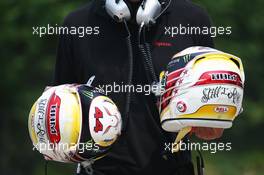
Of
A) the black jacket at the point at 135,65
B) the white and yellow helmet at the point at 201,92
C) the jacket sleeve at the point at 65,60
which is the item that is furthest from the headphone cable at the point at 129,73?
the jacket sleeve at the point at 65,60

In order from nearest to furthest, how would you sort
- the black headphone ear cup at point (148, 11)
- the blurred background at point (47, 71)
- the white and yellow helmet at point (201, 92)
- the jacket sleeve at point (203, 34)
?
the white and yellow helmet at point (201, 92) < the black headphone ear cup at point (148, 11) < the jacket sleeve at point (203, 34) < the blurred background at point (47, 71)

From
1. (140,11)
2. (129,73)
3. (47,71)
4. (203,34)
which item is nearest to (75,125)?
(129,73)

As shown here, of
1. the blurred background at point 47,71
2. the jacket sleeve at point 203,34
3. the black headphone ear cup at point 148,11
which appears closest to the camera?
the black headphone ear cup at point 148,11

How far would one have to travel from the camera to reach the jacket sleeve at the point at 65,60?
Result: 4.74m

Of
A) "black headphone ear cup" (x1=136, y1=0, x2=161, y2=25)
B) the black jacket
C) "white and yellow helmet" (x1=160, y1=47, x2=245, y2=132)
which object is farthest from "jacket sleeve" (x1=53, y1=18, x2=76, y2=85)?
"white and yellow helmet" (x1=160, y1=47, x2=245, y2=132)

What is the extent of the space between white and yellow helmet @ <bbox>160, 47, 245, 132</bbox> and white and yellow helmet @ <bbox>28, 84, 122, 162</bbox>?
283 millimetres

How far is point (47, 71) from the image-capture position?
1076 centimetres

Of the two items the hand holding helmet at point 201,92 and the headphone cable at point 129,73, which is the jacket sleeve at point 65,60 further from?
the hand holding helmet at point 201,92

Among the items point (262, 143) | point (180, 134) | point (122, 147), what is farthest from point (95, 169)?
point (262, 143)

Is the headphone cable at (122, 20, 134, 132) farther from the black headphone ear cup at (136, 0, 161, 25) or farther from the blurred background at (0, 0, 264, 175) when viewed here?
the blurred background at (0, 0, 264, 175)

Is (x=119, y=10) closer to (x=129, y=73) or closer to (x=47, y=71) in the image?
(x=129, y=73)

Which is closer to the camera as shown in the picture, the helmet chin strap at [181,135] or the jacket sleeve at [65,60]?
the helmet chin strap at [181,135]

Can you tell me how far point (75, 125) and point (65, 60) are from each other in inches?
22.5

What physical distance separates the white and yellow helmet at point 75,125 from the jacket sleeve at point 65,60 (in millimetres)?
360
